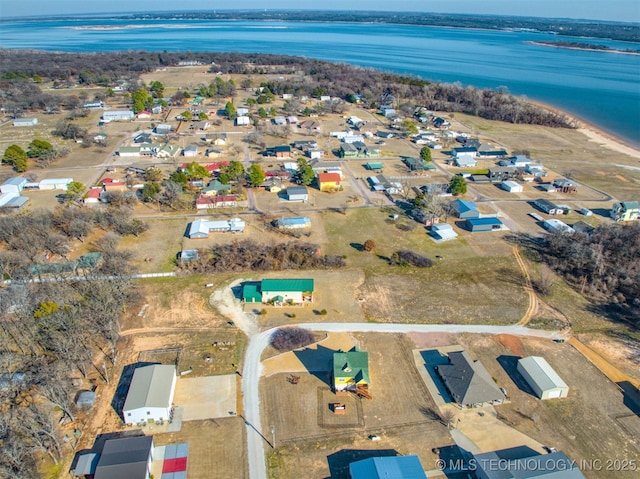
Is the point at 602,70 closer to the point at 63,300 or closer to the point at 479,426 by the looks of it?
the point at 479,426

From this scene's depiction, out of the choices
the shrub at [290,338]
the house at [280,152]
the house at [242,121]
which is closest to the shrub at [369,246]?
the shrub at [290,338]

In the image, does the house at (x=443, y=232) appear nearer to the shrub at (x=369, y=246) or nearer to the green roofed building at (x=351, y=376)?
the shrub at (x=369, y=246)

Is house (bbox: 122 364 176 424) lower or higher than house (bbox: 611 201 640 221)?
lower

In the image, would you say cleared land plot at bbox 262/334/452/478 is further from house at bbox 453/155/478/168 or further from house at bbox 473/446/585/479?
house at bbox 453/155/478/168

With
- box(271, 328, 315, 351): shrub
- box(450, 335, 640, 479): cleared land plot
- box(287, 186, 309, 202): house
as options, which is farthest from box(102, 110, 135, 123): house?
box(450, 335, 640, 479): cleared land plot

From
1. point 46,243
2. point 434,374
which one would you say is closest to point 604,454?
point 434,374
